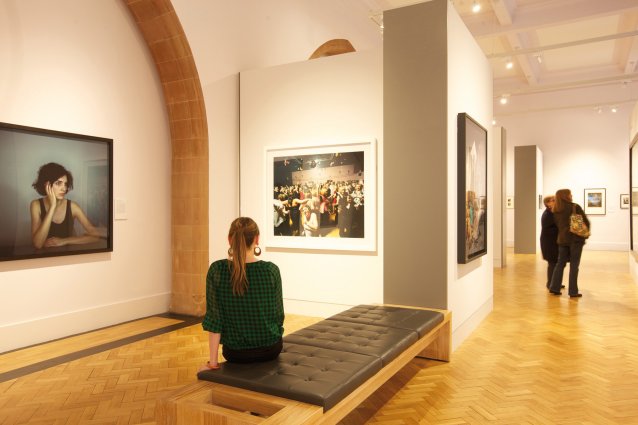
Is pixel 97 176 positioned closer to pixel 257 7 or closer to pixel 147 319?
pixel 147 319

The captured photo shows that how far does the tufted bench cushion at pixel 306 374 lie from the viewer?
2730 mm

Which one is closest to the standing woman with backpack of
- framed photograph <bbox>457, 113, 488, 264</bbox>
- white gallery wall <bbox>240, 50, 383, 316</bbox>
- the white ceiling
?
framed photograph <bbox>457, 113, 488, 264</bbox>

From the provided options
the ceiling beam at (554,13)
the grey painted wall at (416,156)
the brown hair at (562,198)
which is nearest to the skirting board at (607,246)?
the ceiling beam at (554,13)

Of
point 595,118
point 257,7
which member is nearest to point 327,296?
point 257,7

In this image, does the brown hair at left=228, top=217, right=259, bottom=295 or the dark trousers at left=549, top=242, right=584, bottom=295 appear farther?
the dark trousers at left=549, top=242, right=584, bottom=295

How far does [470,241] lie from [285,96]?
3283 millimetres

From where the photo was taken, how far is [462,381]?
4285mm

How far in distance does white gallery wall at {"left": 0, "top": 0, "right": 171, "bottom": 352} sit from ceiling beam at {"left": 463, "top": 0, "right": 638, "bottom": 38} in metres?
7.23

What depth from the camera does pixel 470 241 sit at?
5.59 meters

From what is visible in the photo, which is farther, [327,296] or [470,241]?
[327,296]

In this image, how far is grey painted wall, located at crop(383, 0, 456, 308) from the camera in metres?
4.96

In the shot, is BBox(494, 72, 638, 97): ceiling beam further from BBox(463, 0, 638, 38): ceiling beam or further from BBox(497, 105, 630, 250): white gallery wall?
BBox(463, 0, 638, 38): ceiling beam

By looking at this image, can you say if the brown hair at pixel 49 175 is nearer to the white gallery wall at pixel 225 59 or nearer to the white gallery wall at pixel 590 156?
the white gallery wall at pixel 225 59

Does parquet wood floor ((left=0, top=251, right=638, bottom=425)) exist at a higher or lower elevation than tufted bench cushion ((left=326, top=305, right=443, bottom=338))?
lower
